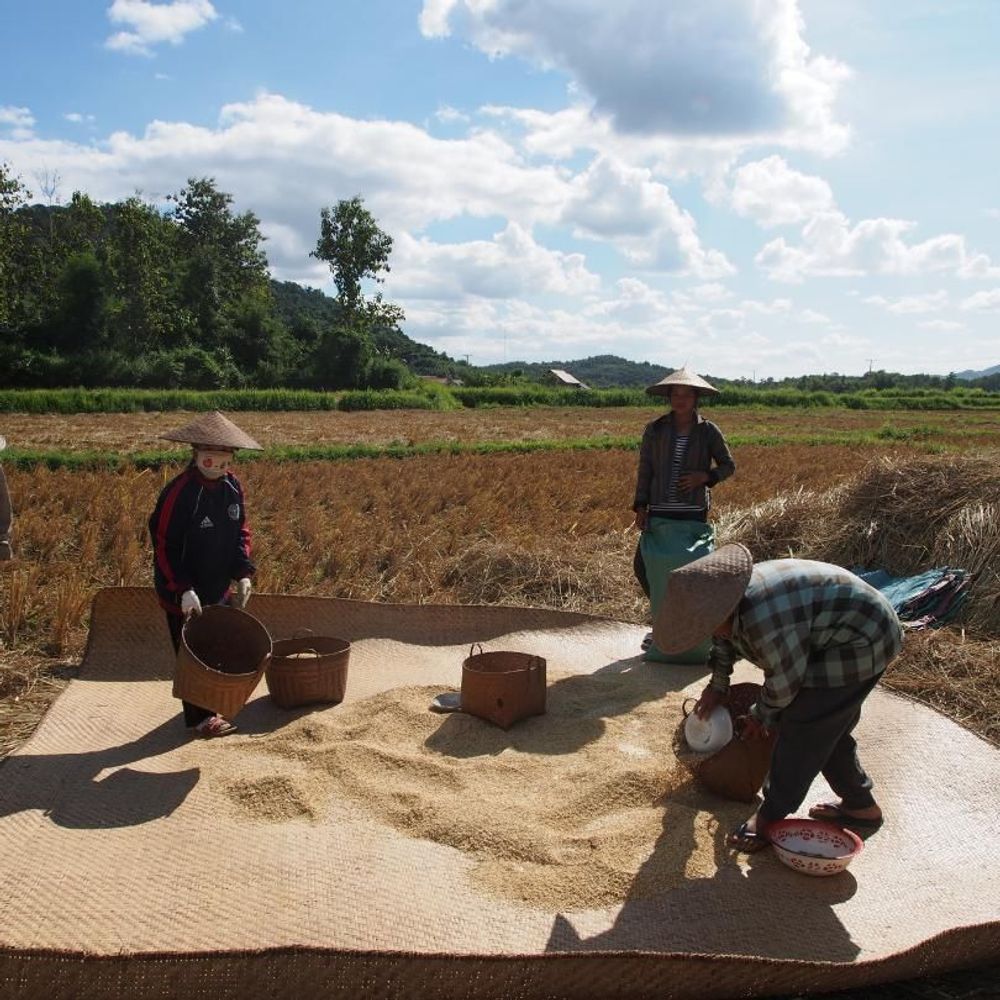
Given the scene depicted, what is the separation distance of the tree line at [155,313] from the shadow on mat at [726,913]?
30532 mm

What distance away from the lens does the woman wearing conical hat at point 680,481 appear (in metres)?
4.63

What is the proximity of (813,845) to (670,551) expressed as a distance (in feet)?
6.84

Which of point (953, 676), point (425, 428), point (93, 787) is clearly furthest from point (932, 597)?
point (425, 428)

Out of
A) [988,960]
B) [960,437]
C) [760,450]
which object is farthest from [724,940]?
[960,437]

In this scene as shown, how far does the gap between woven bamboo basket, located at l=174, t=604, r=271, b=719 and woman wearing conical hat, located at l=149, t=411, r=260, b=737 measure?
100 mm

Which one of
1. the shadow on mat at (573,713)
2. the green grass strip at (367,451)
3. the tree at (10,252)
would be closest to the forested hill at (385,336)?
the tree at (10,252)

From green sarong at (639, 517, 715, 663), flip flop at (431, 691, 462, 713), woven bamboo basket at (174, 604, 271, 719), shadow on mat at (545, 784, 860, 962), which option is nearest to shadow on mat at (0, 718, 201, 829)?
woven bamboo basket at (174, 604, 271, 719)

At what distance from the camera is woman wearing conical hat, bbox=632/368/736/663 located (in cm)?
463

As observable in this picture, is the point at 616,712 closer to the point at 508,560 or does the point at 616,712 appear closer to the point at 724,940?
the point at 724,940

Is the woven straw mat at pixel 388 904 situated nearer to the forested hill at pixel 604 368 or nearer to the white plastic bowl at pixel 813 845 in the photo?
the white plastic bowl at pixel 813 845

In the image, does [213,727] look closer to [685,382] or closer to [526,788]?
[526,788]

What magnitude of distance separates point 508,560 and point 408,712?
8.99 ft

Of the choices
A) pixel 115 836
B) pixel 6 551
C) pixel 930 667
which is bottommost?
pixel 115 836

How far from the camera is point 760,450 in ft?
51.4
